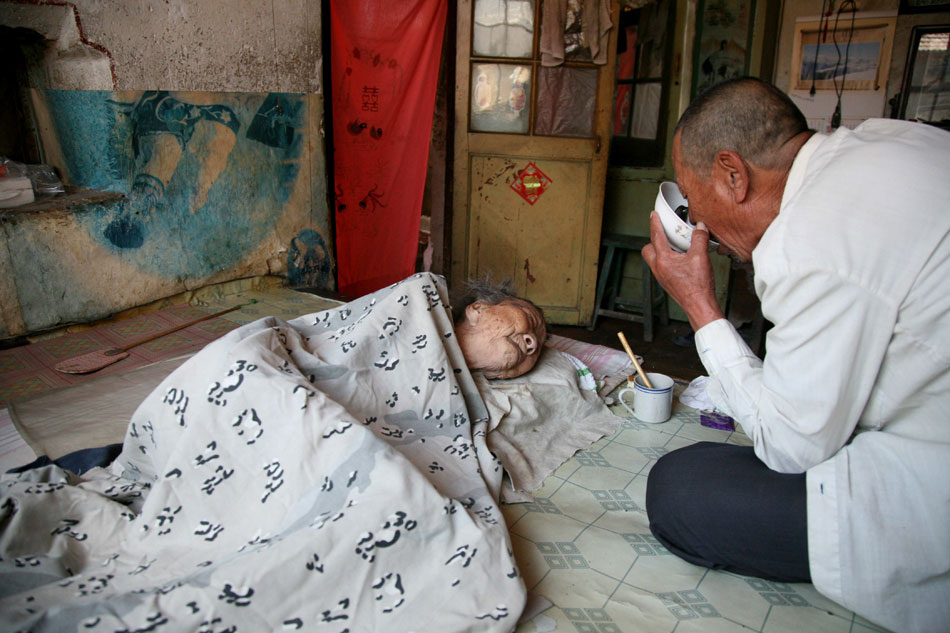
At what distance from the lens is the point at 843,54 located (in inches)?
168

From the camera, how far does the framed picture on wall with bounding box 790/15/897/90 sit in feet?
13.6

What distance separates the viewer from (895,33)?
407cm

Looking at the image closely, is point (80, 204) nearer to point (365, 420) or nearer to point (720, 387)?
point (365, 420)

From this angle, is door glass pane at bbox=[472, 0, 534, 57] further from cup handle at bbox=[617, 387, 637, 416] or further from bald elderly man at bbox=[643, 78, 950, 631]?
bald elderly man at bbox=[643, 78, 950, 631]

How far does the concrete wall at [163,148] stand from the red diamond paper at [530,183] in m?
1.42

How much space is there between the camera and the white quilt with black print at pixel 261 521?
47.3 inches

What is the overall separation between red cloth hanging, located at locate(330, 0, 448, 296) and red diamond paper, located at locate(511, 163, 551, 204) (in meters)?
0.73

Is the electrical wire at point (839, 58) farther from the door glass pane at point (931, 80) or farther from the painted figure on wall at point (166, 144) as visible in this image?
the painted figure on wall at point (166, 144)

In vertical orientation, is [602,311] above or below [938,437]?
below

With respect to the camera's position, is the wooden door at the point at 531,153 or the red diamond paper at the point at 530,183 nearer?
the wooden door at the point at 531,153

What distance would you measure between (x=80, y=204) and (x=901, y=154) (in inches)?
124

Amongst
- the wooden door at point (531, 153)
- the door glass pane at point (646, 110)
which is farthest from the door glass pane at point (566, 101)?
the door glass pane at point (646, 110)

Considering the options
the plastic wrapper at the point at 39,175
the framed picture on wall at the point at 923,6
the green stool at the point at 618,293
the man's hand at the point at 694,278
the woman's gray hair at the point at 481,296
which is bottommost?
the green stool at the point at 618,293

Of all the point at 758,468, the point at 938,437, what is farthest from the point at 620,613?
the point at 938,437
